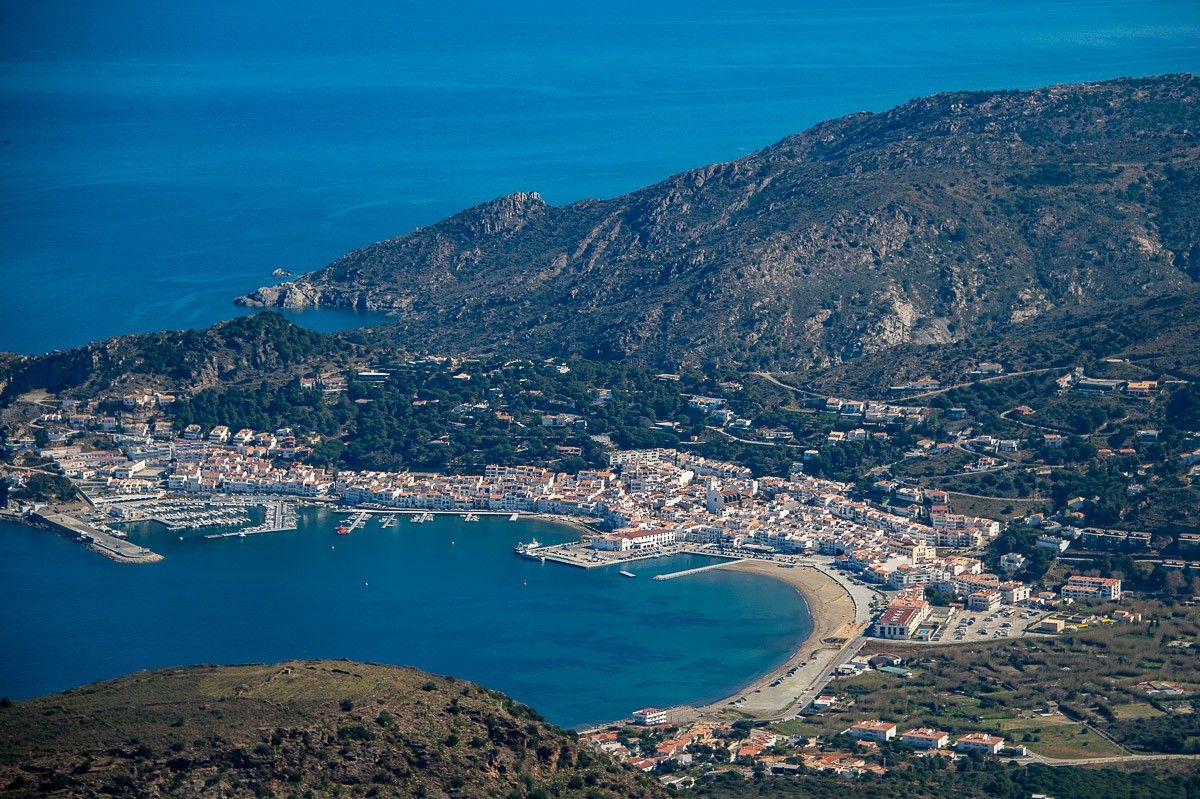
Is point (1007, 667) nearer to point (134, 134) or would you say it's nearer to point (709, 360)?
point (709, 360)

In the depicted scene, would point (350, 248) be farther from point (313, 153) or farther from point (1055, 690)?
point (1055, 690)

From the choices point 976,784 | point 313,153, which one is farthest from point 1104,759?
point 313,153

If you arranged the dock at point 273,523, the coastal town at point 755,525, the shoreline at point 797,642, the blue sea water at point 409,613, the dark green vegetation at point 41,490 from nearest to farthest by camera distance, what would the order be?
the coastal town at point 755,525, the shoreline at point 797,642, the blue sea water at point 409,613, the dock at point 273,523, the dark green vegetation at point 41,490

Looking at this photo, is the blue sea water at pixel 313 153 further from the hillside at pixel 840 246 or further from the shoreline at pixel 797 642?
the shoreline at pixel 797 642

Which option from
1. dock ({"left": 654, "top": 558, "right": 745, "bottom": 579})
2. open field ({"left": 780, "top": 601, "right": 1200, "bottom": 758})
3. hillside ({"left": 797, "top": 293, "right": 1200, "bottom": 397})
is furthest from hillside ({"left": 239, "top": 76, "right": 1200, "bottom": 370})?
open field ({"left": 780, "top": 601, "right": 1200, "bottom": 758})

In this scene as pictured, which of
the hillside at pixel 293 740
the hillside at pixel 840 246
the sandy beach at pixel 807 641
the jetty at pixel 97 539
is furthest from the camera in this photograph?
the hillside at pixel 840 246

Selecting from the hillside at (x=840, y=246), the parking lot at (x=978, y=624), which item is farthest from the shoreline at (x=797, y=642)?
the hillside at (x=840, y=246)

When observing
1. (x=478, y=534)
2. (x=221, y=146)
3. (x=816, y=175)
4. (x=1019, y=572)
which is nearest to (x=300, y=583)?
(x=478, y=534)
